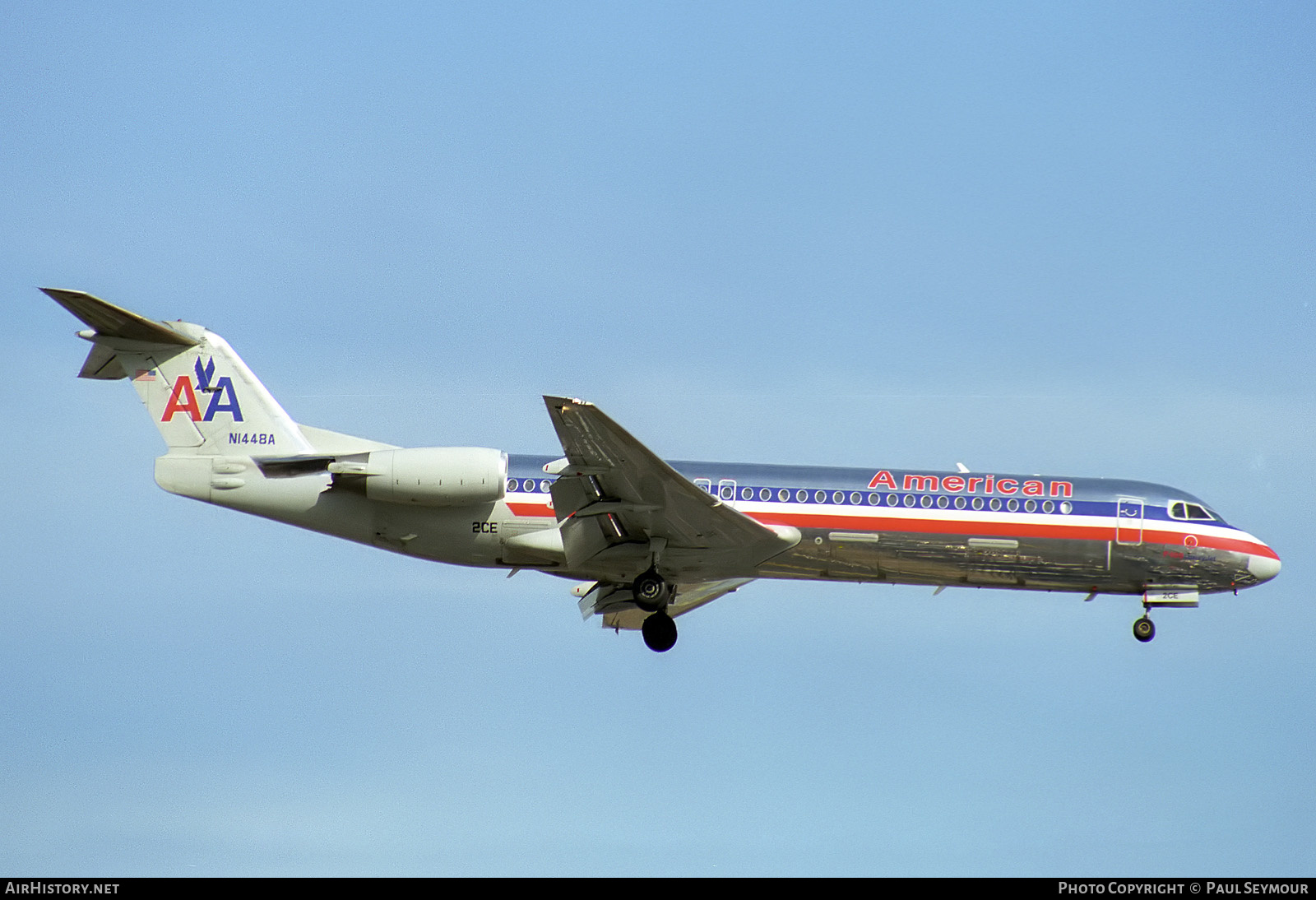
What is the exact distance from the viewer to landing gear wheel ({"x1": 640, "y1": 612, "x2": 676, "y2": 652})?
26.1 meters

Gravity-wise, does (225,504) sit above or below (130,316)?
below

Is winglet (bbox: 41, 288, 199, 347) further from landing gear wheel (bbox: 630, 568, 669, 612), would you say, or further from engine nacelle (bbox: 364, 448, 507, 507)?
landing gear wheel (bbox: 630, 568, 669, 612)

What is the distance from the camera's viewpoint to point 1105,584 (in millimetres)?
25750

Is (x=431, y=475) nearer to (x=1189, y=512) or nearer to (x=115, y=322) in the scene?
(x=115, y=322)

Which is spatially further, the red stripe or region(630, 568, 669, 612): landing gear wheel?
region(630, 568, 669, 612): landing gear wheel

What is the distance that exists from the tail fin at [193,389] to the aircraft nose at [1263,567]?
55.8 ft

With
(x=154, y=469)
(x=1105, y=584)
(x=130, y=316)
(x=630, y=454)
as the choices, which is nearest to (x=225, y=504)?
(x=154, y=469)

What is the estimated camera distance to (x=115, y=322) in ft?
82.3

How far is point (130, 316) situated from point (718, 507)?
10.8 metres

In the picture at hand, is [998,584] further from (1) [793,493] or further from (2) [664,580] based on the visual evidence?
(2) [664,580]

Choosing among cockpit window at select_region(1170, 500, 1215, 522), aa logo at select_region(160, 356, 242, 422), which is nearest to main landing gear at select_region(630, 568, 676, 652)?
aa logo at select_region(160, 356, 242, 422)

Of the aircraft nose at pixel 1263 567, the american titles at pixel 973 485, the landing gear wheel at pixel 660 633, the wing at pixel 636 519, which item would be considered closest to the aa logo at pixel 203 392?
the wing at pixel 636 519

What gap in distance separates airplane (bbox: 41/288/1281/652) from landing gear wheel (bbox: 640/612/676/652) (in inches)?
1.4
